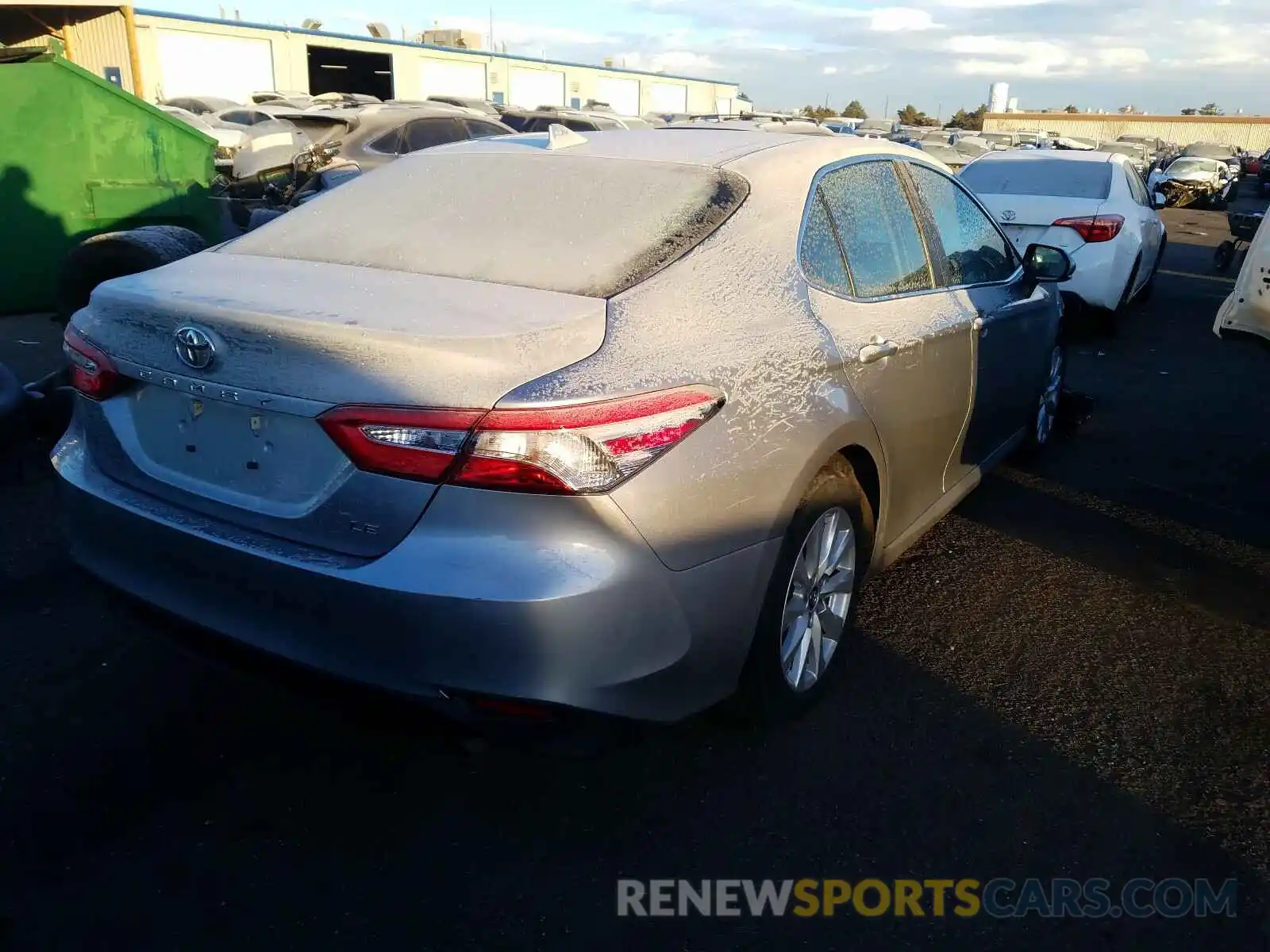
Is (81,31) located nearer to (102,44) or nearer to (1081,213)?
(102,44)

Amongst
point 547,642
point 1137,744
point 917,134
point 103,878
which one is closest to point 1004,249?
point 1137,744

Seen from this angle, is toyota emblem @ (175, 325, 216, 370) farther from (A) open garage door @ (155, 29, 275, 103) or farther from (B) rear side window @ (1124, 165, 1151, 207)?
(A) open garage door @ (155, 29, 275, 103)

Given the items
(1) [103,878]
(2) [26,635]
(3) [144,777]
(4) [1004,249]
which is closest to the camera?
(1) [103,878]

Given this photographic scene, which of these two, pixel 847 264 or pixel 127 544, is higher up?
pixel 847 264

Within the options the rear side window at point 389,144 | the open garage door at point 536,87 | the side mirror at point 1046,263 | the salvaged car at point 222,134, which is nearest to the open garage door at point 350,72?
the open garage door at point 536,87

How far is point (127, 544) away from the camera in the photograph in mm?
2490

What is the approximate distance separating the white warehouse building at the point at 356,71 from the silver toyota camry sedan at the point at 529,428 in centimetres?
2787

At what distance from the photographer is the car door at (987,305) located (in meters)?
3.89

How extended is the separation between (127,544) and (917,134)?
3396cm

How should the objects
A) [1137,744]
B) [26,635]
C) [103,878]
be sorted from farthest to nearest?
[26,635] → [1137,744] → [103,878]

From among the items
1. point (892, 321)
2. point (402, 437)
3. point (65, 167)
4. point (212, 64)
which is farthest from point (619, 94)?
point (402, 437)

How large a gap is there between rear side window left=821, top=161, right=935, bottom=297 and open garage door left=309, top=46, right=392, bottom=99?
1703 inches

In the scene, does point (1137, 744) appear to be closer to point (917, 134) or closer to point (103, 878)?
point (103, 878)

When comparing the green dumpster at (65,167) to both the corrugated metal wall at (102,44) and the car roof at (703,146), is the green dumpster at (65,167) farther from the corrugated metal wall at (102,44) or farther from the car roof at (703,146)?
the corrugated metal wall at (102,44)
